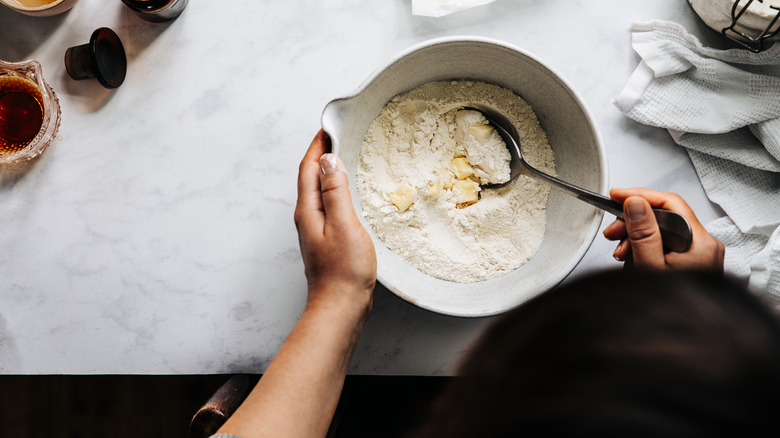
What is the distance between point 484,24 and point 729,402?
69cm

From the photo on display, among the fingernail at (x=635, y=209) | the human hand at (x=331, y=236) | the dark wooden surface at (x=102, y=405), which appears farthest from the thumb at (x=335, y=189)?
the dark wooden surface at (x=102, y=405)

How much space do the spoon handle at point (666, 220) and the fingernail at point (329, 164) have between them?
314 millimetres

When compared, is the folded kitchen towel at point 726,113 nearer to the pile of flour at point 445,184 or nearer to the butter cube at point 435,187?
the pile of flour at point 445,184

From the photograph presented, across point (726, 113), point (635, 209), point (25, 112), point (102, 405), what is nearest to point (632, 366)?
point (635, 209)

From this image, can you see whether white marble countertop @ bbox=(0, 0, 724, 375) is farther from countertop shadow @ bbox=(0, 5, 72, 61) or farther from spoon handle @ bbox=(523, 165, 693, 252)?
spoon handle @ bbox=(523, 165, 693, 252)

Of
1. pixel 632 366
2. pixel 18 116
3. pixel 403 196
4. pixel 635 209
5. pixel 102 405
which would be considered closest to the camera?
pixel 632 366

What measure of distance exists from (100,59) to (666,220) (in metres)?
0.88

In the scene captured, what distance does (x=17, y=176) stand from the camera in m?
0.84

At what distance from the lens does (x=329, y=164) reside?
2.18ft

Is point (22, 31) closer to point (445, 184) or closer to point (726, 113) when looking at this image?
point (445, 184)

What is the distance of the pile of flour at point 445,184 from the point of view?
0.75 metres

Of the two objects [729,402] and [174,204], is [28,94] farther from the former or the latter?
[729,402]

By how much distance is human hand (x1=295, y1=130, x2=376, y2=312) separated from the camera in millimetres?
667

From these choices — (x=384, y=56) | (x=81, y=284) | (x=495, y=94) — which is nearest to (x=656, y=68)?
(x=495, y=94)
